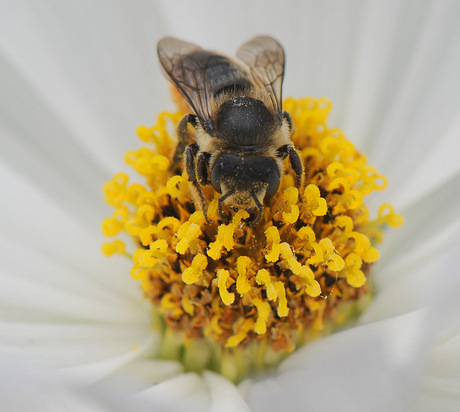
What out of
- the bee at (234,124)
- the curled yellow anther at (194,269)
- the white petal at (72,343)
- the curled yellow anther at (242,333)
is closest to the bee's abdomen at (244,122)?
the bee at (234,124)

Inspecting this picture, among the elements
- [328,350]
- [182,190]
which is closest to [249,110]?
[182,190]

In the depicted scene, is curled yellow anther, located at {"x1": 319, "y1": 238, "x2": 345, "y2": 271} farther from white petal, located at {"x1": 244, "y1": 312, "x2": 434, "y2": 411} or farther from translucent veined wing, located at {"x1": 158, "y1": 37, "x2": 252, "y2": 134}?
translucent veined wing, located at {"x1": 158, "y1": 37, "x2": 252, "y2": 134}

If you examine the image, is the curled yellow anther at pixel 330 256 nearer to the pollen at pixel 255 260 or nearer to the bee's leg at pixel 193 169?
the pollen at pixel 255 260

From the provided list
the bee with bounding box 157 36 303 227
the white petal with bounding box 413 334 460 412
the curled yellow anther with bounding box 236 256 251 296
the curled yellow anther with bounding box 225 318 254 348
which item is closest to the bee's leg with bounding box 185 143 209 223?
the bee with bounding box 157 36 303 227

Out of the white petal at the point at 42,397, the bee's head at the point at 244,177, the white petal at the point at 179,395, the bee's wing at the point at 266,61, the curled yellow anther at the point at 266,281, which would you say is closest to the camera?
the white petal at the point at 42,397

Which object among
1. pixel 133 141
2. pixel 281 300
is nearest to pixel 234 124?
pixel 281 300

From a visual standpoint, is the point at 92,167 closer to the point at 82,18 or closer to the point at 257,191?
the point at 82,18
